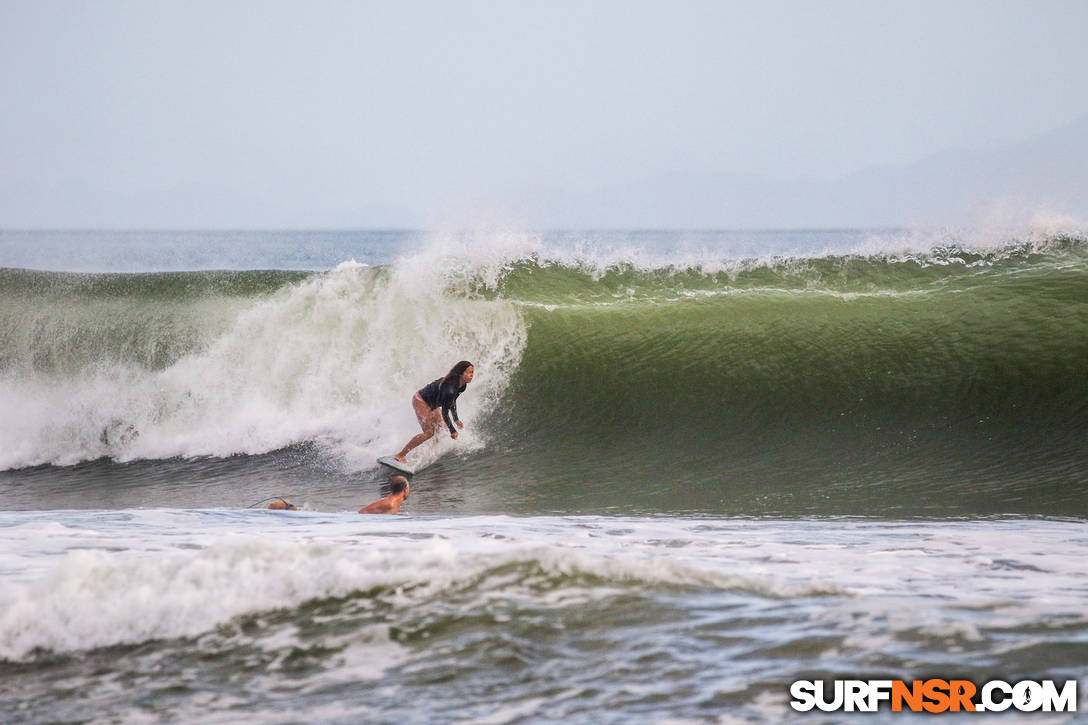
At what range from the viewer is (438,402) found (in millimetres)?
9453

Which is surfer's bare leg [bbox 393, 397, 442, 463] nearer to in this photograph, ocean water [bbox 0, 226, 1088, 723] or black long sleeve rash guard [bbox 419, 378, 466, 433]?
black long sleeve rash guard [bbox 419, 378, 466, 433]

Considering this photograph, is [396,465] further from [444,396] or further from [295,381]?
[295,381]

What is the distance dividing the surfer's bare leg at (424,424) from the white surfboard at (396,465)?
0.22 meters

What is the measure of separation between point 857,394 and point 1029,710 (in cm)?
738

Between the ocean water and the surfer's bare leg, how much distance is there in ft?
1.08

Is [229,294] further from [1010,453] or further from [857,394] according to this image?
[1010,453]

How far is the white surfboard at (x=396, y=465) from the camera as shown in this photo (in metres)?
9.17

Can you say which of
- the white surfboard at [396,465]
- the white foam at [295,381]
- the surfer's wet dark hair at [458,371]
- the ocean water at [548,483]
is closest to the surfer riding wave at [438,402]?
the surfer's wet dark hair at [458,371]

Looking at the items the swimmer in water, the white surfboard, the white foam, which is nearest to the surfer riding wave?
the white surfboard

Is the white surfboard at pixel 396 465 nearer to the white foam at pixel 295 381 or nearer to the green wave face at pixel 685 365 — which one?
the green wave face at pixel 685 365

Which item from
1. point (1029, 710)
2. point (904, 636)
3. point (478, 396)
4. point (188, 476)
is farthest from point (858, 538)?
point (188, 476)

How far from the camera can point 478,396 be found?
10781 mm

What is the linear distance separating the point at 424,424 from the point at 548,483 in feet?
4.47

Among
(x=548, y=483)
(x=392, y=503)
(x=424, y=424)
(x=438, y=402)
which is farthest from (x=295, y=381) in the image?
(x=392, y=503)
